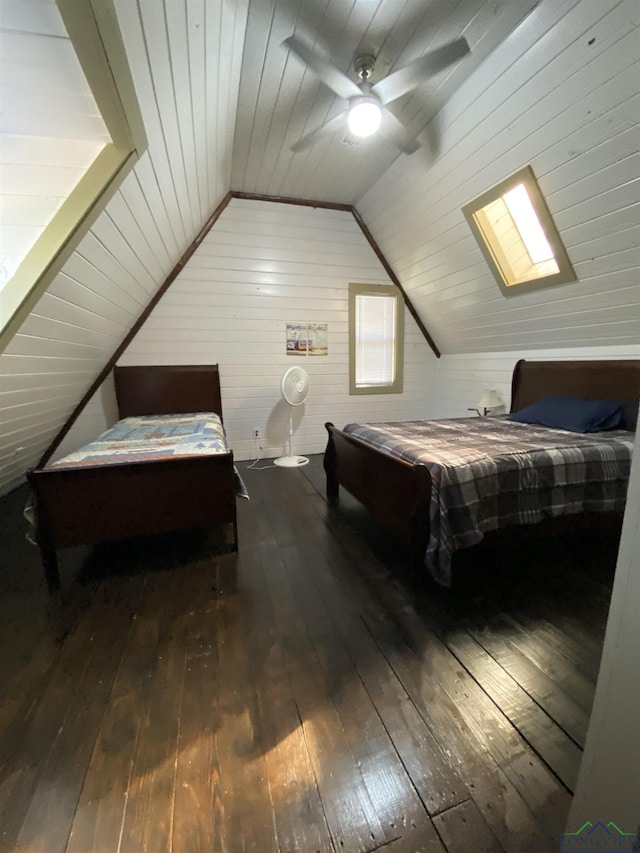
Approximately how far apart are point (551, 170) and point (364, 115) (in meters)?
1.22

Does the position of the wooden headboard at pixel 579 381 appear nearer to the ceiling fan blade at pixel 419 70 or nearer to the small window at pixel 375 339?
the small window at pixel 375 339

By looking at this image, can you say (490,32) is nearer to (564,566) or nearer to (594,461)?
(594,461)

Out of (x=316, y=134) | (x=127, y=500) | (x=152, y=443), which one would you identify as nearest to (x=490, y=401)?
(x=316, y=134)

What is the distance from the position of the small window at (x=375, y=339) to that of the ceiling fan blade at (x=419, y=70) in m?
2.33

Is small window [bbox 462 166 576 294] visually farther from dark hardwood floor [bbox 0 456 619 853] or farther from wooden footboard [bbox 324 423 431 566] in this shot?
dark hardwood floor [bbox 0 456 619 853]

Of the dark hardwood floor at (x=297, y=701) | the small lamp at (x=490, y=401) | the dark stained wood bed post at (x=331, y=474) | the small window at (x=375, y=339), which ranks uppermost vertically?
the small window at (x=375, y=339)

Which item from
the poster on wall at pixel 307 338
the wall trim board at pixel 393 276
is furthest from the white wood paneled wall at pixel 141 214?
the wall trim board at pixel 393 276

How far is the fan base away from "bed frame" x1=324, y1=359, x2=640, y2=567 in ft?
3.28

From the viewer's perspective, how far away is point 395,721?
115 cm

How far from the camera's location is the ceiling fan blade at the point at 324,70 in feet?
5.50

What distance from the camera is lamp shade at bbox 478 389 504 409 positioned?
12.2 feet

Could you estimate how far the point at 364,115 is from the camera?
1996 millimetres

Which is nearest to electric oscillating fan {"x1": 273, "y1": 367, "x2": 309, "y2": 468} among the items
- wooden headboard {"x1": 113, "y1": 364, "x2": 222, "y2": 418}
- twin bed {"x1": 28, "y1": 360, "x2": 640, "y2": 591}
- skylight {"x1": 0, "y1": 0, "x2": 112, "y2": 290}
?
wooden headboard {"x1": 113, "y1": 364, "x2": 222, "y2": 418}

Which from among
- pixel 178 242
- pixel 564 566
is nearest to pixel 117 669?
pixel 564 566
